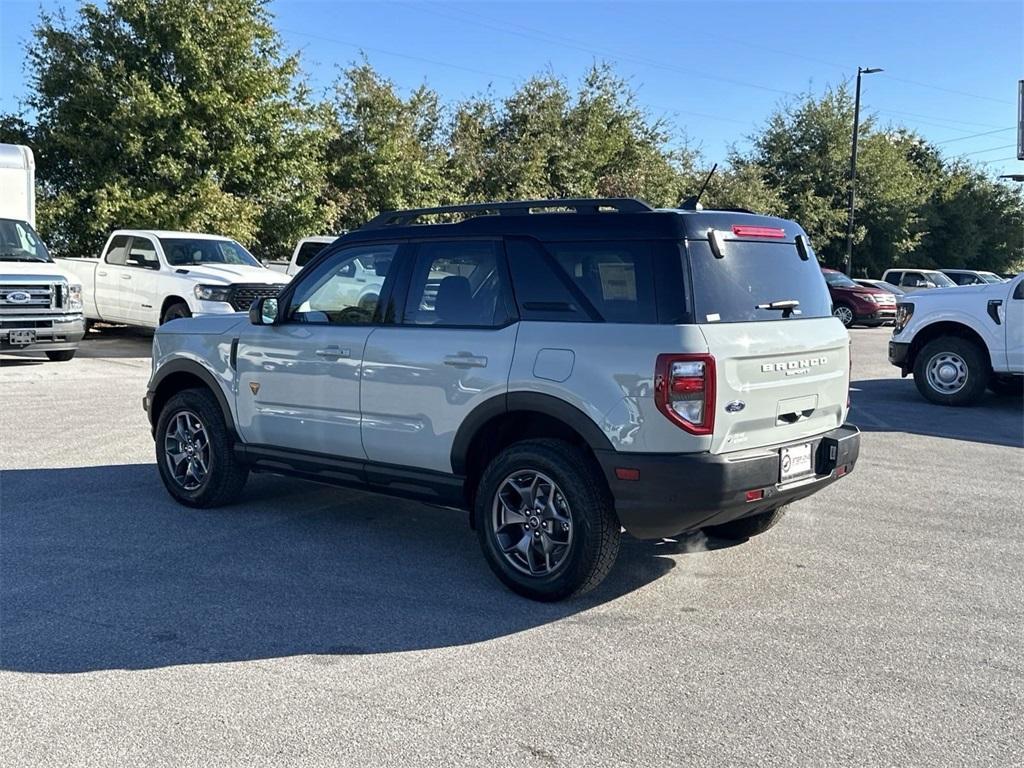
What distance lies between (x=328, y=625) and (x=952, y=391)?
31.6 ft

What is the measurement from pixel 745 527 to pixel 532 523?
1.67 metres

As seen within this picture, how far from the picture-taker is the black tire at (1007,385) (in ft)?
39.1

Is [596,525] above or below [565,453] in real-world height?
below

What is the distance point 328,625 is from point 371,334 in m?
1.73

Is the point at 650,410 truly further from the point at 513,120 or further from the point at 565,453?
the point at 513,120

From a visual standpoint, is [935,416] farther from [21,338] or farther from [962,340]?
[21,338]

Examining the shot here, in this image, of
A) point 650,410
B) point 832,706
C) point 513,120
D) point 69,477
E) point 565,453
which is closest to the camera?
point 832,706

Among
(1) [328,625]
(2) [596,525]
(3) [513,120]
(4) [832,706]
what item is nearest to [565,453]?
(2) [596,525]

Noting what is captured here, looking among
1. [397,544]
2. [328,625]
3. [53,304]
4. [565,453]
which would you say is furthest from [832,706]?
[53,304]

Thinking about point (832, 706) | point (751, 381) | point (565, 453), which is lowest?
point (832, 706)

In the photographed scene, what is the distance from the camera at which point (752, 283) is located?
495 centimetres

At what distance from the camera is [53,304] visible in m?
14.1

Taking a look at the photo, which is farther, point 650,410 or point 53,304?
point 53,304

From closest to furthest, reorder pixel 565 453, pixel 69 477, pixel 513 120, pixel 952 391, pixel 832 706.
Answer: pixel 832 706, pixel 565 453, pixel 69 477, pixel 952 391, pixel 513 120
